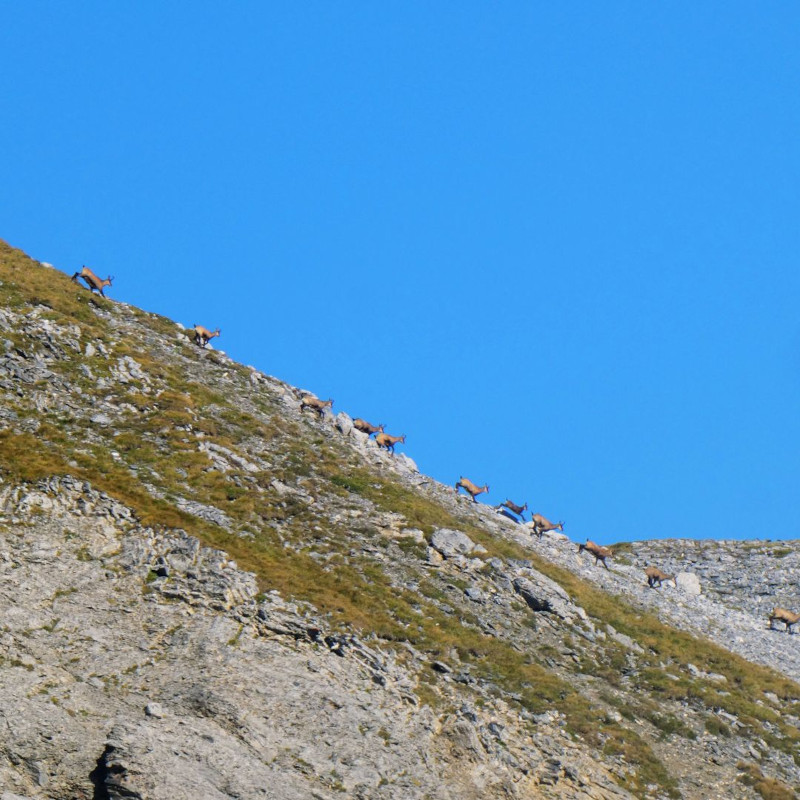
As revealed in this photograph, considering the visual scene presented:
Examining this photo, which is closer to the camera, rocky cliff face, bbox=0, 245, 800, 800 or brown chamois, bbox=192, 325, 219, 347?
rocky cliff face, bbox=0, 245, 800, 800

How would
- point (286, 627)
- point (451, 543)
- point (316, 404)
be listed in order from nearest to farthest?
point (286, 627) < point (451, 543) < point (316, 404)

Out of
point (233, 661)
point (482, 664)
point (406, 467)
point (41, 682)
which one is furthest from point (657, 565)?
point (41, 682)

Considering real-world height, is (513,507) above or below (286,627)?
above

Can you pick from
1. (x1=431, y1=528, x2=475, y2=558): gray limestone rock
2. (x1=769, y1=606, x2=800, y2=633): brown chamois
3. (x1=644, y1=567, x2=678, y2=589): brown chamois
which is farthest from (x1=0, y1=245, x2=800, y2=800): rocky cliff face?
(x1=769, y1=606, x2=800, y2=633): brown chamois

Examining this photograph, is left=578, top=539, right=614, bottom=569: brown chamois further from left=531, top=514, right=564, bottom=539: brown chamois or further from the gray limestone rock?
the gray limestone rock

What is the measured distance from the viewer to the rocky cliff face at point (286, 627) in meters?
39.8

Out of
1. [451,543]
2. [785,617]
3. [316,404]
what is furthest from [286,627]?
[785,617]

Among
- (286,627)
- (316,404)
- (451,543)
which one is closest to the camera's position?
(286,627)

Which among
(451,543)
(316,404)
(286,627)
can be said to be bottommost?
(286,627)

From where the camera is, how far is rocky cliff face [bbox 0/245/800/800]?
39.8 metres

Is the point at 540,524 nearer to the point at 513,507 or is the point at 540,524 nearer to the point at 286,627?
the point at 513,507

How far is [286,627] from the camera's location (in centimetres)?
4691

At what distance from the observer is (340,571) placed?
55156 mm

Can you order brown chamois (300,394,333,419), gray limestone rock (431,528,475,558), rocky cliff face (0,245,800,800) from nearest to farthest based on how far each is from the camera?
1. rocky cliff face (0,245,800,800)
2. gray limestone rock (431,528,475,558)
3. brown chamois (300,394,333,419)
